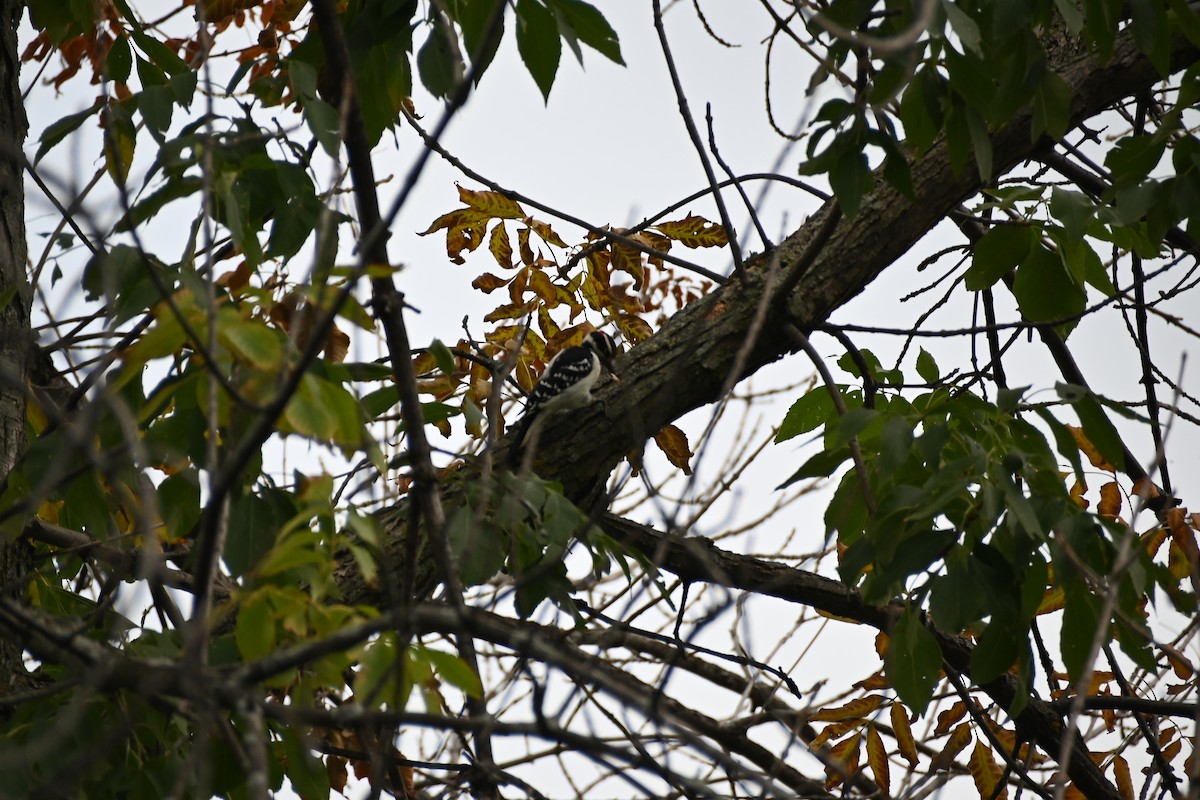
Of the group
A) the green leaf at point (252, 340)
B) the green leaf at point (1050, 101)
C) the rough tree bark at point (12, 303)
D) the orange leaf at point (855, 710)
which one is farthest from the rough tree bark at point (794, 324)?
the green leaf at point (252, 340)

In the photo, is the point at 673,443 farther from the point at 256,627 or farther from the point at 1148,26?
the point at 256,627

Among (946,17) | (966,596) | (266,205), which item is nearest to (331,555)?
(266,205)

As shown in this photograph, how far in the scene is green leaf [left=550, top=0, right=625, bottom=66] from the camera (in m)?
2.38

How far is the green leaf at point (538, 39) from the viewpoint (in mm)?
2402

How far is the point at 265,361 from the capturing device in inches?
69.7

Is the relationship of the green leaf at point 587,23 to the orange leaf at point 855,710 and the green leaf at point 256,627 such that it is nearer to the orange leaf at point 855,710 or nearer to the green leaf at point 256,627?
the green leaf at point 256,627

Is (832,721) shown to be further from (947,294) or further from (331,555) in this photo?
(331,555)

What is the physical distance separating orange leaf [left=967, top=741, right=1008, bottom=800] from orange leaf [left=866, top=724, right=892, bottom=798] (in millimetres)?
289

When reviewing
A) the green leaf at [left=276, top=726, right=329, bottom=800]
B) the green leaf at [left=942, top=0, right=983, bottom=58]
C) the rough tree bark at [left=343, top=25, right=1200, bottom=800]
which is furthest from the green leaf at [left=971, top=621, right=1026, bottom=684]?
the green leaf at [left=276, top=726, right=329, bottom=800]

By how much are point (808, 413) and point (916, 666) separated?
3.62 feet

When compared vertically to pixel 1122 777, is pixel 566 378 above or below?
above

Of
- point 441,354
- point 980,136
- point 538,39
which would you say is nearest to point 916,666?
point 980,136

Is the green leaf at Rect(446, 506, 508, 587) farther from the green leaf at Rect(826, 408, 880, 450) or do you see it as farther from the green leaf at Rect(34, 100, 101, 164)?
the green leaf at Rect(34, 100, 101, 164)

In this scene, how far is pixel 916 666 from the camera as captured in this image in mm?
2719
